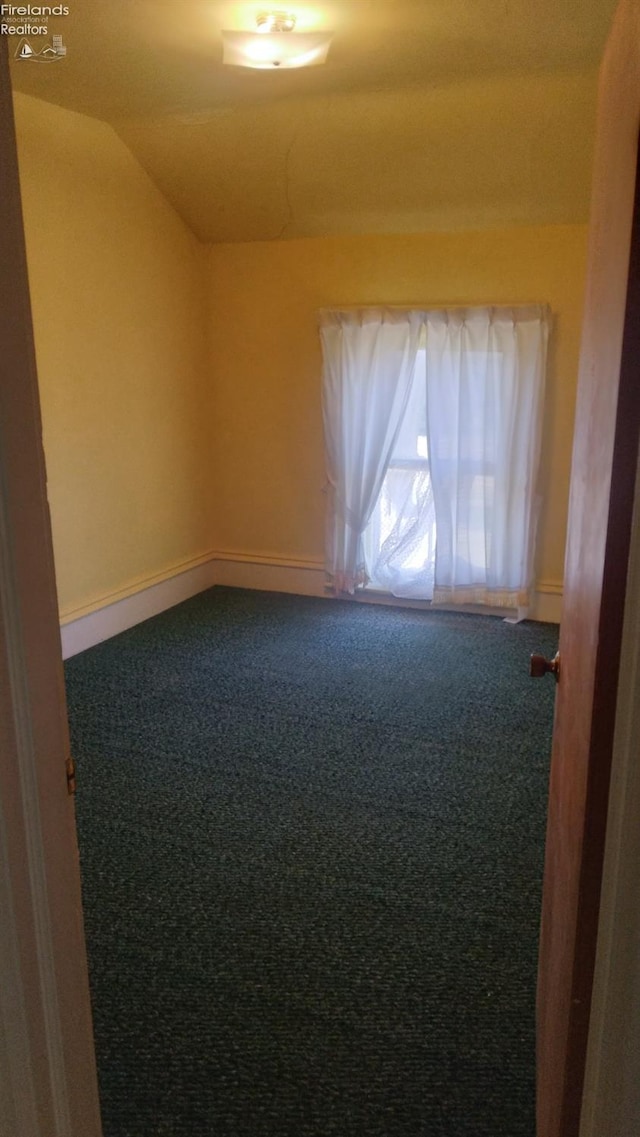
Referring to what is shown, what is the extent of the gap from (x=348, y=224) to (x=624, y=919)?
408cm

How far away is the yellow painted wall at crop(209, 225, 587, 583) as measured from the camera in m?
4.07

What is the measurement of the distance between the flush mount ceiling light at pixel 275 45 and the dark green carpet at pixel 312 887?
243 cm

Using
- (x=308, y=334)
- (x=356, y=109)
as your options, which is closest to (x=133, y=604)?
(x=308, y=334)

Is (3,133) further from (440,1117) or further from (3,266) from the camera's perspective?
(440,1117)

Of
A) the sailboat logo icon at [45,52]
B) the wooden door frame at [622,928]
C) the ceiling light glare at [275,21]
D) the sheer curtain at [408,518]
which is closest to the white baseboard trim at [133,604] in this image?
the sheer curtain at [408,518]

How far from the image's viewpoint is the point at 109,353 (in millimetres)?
3945

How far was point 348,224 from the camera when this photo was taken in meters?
4.25

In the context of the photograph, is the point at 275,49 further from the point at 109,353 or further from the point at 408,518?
the point at 408,518

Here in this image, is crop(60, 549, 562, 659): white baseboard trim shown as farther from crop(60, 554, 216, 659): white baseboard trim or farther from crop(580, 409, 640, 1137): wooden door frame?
crop(580, 409, 640, 1137): wooden door frame

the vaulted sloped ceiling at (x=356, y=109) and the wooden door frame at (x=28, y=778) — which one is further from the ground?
the vaulted sloped ceiling at (x=356, y=109)

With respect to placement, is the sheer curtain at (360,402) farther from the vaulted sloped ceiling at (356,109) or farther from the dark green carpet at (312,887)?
the dark green carpet at (312,887)

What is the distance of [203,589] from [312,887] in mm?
3039

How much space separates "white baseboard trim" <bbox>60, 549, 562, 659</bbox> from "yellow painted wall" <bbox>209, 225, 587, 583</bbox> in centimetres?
8

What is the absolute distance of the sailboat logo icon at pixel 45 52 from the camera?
→ 2.74m
